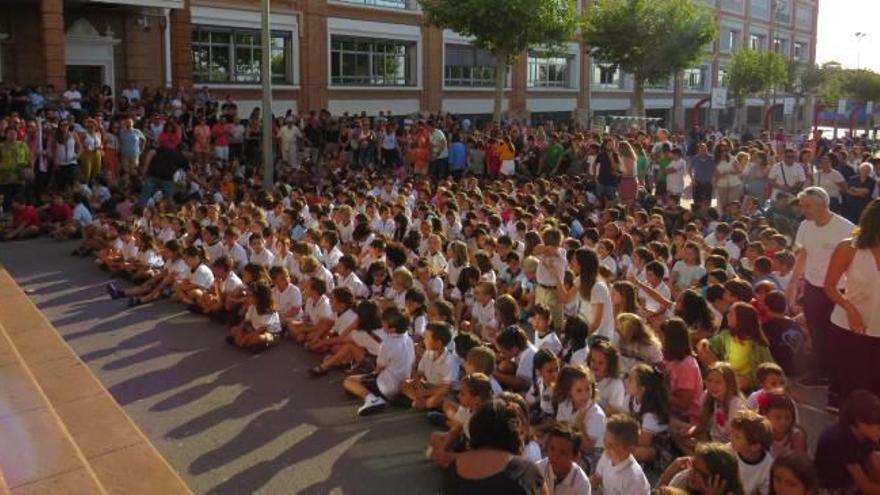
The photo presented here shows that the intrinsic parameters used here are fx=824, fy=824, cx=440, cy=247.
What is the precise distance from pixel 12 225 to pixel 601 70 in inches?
1392

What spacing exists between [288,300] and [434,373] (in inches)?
113

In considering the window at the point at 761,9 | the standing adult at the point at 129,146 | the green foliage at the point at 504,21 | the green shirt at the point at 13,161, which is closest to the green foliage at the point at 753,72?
the window at the point at 761,9

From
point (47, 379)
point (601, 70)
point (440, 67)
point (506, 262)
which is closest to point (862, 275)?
point (506, 262)

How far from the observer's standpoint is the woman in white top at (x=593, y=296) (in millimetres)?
7590

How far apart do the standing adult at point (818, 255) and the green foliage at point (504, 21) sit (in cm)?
1828

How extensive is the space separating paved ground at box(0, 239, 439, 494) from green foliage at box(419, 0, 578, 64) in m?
16.5

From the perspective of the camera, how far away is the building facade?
21750 mm

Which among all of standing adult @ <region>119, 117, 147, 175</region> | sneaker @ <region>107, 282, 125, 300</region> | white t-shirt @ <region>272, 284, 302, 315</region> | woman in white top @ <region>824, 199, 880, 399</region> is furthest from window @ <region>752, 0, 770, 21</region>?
woman in white top @ <region>824, 199, 880, 399</region>

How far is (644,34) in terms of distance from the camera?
108 ft

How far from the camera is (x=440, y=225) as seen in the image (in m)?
11.8

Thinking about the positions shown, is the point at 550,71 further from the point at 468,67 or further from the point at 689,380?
the point at 689,380

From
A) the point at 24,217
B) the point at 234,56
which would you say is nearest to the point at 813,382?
the point at 24,217

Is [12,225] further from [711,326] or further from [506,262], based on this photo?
[711,326]

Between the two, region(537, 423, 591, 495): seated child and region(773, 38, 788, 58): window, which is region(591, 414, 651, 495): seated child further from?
region(773, 38, 788, 58): window
